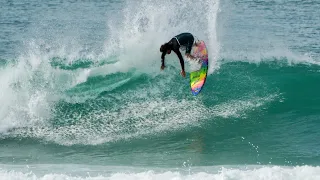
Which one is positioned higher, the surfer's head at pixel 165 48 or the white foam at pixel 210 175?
the surfer's head at pixel 165 48

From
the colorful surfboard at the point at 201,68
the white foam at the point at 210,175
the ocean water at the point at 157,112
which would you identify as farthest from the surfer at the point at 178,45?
the white foam at the point at 210,175

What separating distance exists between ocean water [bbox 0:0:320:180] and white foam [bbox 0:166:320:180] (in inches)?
0.8

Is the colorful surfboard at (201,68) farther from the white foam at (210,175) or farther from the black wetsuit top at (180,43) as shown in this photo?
the white foam at (210,175)

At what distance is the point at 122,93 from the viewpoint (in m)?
14.7

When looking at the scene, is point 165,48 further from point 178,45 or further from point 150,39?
point 150,39

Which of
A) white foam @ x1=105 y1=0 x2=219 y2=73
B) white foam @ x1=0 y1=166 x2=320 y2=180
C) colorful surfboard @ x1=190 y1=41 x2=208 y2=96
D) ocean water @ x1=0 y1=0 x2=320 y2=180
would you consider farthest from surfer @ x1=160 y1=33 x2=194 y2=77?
white foam @ x1=0 y1=166 x2=320 y2=180

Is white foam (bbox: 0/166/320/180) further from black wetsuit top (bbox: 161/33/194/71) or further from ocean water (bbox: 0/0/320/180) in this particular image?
Answer: black wetsuit top (bbox: 161/33/194/71)

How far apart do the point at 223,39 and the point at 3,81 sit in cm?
961

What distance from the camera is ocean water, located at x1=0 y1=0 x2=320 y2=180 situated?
10.9 metres

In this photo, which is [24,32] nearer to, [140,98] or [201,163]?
[140,98]

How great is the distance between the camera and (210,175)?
9.56 metres

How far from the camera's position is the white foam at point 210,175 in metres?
9.31

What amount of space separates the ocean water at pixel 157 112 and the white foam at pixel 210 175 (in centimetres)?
2

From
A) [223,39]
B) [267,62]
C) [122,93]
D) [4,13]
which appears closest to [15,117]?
[122,93]
